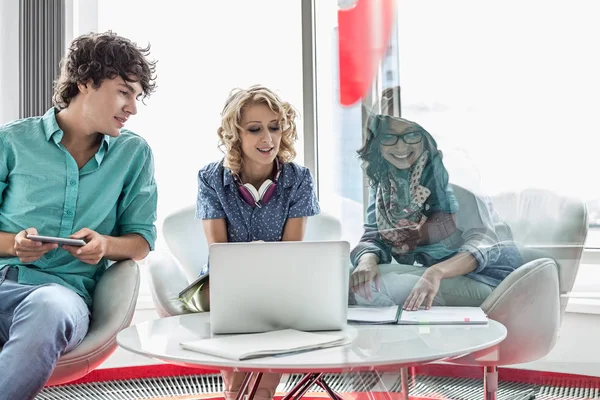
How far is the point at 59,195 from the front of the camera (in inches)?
78.5

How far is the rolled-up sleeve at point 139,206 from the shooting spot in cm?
209

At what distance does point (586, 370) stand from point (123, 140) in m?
1.46

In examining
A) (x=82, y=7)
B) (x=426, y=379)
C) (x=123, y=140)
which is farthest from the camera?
(x=82, y=7)

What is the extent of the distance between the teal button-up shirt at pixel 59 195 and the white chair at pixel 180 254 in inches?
6.7

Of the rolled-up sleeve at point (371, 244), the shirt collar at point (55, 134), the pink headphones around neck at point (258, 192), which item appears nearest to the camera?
the rolled-up sleeve at point (371, 244)

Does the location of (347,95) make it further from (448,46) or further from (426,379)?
(426,379)

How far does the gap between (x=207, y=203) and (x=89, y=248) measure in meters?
0.54

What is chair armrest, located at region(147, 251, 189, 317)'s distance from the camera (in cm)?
214

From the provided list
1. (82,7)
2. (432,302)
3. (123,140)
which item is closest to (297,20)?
(82,7)

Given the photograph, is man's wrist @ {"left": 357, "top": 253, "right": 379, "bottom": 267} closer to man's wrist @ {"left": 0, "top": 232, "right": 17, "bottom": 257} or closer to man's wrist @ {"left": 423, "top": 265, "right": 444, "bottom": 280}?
man's wrist @ {"left": 423, "top": 265, "right": 444, "bottom": 280}

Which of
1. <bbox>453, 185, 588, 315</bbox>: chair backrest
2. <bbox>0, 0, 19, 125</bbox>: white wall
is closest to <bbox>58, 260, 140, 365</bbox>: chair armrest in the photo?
<bbox>453, 185, 588, 315</bbox>: chair backrest

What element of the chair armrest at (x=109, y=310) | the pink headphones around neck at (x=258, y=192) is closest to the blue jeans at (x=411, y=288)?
the chair armrest at (x=109, y=310)

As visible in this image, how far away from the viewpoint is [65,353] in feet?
5.76

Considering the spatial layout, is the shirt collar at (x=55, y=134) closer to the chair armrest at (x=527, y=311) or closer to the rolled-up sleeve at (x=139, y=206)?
the rolled-up sleeve at (x=139, y=206)
